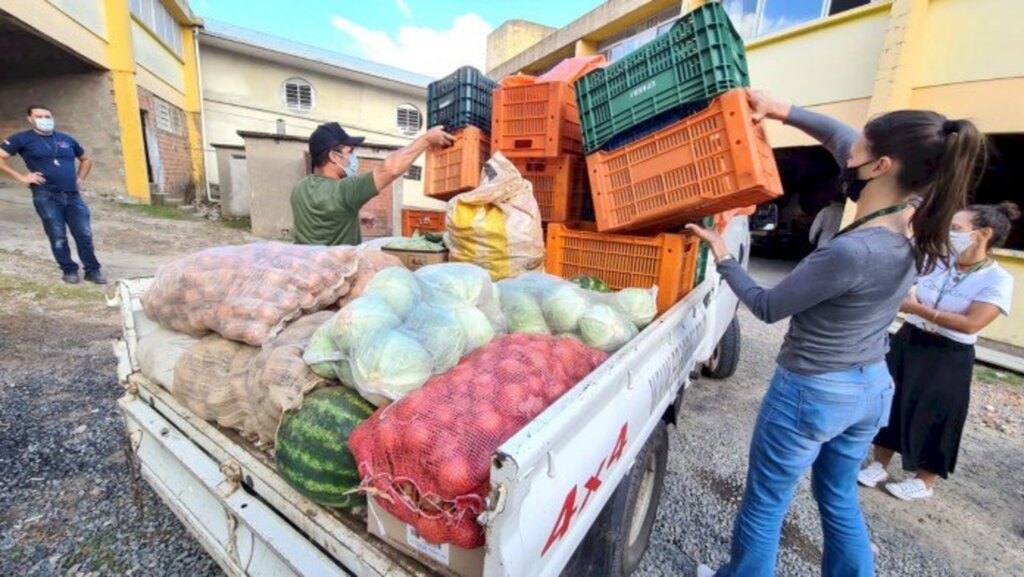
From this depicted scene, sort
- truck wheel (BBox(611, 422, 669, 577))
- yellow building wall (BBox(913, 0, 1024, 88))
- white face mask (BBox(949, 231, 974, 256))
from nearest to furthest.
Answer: truck wheel (BBox(611, 422, 669, 577)) < white face mask (BBox(949, 231, 974, 256)) < yellow building wall (BBox(913, 0, 1024, 88))

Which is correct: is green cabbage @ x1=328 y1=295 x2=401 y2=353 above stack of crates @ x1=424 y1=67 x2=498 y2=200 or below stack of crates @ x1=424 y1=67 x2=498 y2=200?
below

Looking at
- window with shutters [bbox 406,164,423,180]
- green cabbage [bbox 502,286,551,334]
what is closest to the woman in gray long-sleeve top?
green cabbage [bbox 502,286,551,334]

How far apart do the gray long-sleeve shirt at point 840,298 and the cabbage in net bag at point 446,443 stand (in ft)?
3.21

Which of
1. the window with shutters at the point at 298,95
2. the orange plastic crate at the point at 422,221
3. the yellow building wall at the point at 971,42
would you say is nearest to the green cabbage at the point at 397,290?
the orange plastic crate at the point at 422,221

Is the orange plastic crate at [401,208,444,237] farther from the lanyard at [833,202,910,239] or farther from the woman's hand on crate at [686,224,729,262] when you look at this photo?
the lanyard at [833,202,910,239]

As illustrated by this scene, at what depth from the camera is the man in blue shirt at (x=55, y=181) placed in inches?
205

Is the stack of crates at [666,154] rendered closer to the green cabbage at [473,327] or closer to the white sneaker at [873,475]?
the green cabbage at [473,327]

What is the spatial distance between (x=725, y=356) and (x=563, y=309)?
3.19m

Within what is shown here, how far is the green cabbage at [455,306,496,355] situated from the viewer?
1525 mm

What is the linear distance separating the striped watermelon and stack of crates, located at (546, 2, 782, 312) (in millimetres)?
1707

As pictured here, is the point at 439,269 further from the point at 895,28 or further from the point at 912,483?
the point at 895,28

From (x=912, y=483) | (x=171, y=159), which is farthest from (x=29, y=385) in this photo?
(x=171, y=159)

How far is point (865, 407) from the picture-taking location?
1.68m

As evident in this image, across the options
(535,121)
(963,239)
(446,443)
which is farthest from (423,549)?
(963,239)
